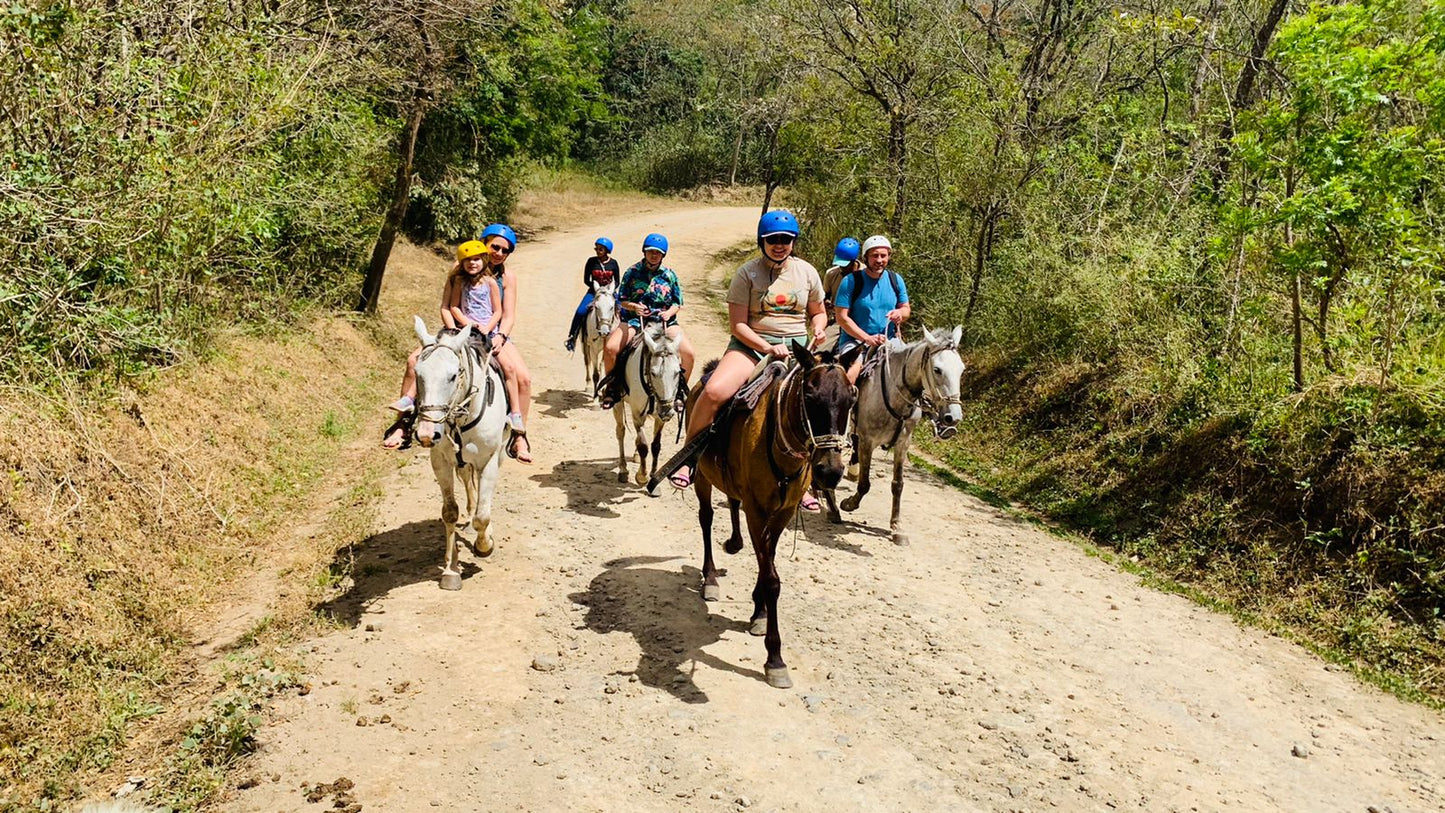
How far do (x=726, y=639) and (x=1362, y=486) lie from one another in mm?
6741

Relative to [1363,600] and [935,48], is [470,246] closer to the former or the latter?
[1363,600]

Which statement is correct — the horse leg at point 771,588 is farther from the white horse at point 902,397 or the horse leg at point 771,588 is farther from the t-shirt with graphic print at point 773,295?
the white horse at point 902,397

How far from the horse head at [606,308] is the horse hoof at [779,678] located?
789cm

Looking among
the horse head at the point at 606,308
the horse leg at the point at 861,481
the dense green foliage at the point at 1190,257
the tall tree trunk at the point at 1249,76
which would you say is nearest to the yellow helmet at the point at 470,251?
the horse leg at the point at 861,481

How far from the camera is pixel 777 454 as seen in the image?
627cm

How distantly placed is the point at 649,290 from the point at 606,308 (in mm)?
2252

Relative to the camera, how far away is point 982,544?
387 inches

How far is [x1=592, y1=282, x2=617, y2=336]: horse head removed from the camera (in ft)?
43.7

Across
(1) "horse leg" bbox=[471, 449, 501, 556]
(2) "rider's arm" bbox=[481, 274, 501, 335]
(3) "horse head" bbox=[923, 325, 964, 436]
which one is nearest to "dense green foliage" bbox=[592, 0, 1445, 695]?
(3) "horse head" bbox=[923, 325, 964, 436]

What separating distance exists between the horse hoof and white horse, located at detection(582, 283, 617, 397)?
707 cm

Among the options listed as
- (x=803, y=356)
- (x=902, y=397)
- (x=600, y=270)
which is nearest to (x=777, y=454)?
(x=803, y=356)

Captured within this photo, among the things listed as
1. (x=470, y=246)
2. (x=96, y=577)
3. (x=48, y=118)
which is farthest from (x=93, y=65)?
(x=96, y=577)

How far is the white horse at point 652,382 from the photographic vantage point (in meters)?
9.83

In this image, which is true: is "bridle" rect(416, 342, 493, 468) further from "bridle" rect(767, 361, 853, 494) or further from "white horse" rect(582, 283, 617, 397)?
"white horse" rect(582, 283, 617, 397)
